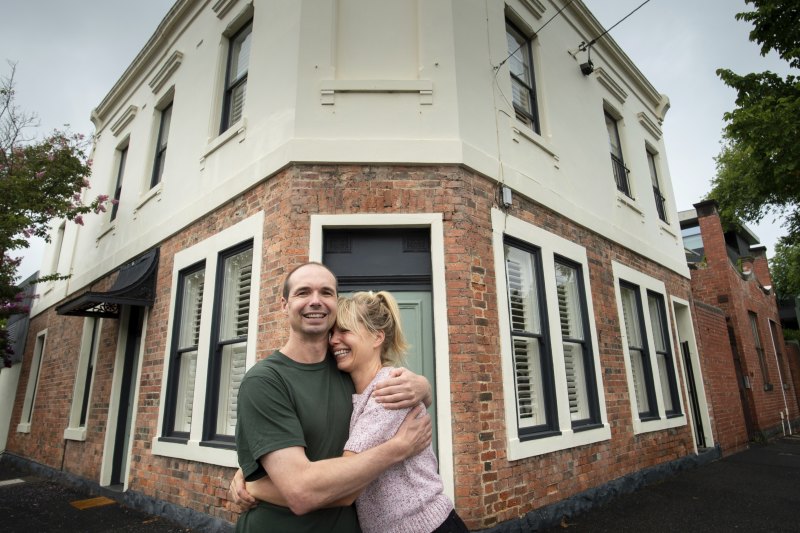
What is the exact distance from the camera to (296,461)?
1469 millimetres

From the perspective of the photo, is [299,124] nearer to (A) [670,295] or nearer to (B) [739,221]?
(A) [670,295]

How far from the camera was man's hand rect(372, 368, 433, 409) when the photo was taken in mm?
1569

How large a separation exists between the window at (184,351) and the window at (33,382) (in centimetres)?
690

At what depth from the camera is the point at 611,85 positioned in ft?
27.8

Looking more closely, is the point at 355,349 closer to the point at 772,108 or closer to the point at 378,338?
the point at 378,338

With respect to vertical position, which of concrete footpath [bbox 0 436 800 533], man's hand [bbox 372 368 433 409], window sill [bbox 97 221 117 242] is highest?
window sill [bbox 97 221 117 242]

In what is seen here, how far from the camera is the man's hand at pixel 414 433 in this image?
154 cm

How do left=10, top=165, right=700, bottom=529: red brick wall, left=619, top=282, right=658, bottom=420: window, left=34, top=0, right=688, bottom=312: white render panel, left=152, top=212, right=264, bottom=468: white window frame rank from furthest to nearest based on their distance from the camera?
left=619, top=282, right=658, bottom=420: window < left=34, top=0, right=688, bottom=312: white render panel < left=152, top=212, right=264, bottom=468: white window frame < left=10, top=165, right=700, bottom=529: red brick wall

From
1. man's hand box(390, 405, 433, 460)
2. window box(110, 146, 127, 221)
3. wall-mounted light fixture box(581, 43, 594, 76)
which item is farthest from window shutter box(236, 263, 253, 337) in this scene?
wall-mounted light fixture box(581, 43, 594, 76)

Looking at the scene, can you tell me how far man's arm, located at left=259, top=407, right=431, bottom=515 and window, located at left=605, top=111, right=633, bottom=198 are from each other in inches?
310

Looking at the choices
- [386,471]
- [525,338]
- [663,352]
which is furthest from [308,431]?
[663,352]

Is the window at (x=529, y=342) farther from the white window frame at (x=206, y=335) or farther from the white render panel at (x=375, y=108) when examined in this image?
the white window frame at (x=206, y=335)

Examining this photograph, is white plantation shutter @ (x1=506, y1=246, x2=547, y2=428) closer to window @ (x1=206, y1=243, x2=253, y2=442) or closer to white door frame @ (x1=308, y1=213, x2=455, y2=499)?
white door frame @ (x1=308, y1=213, x2=455, y2=499)

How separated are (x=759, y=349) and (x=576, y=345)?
9.91 m
